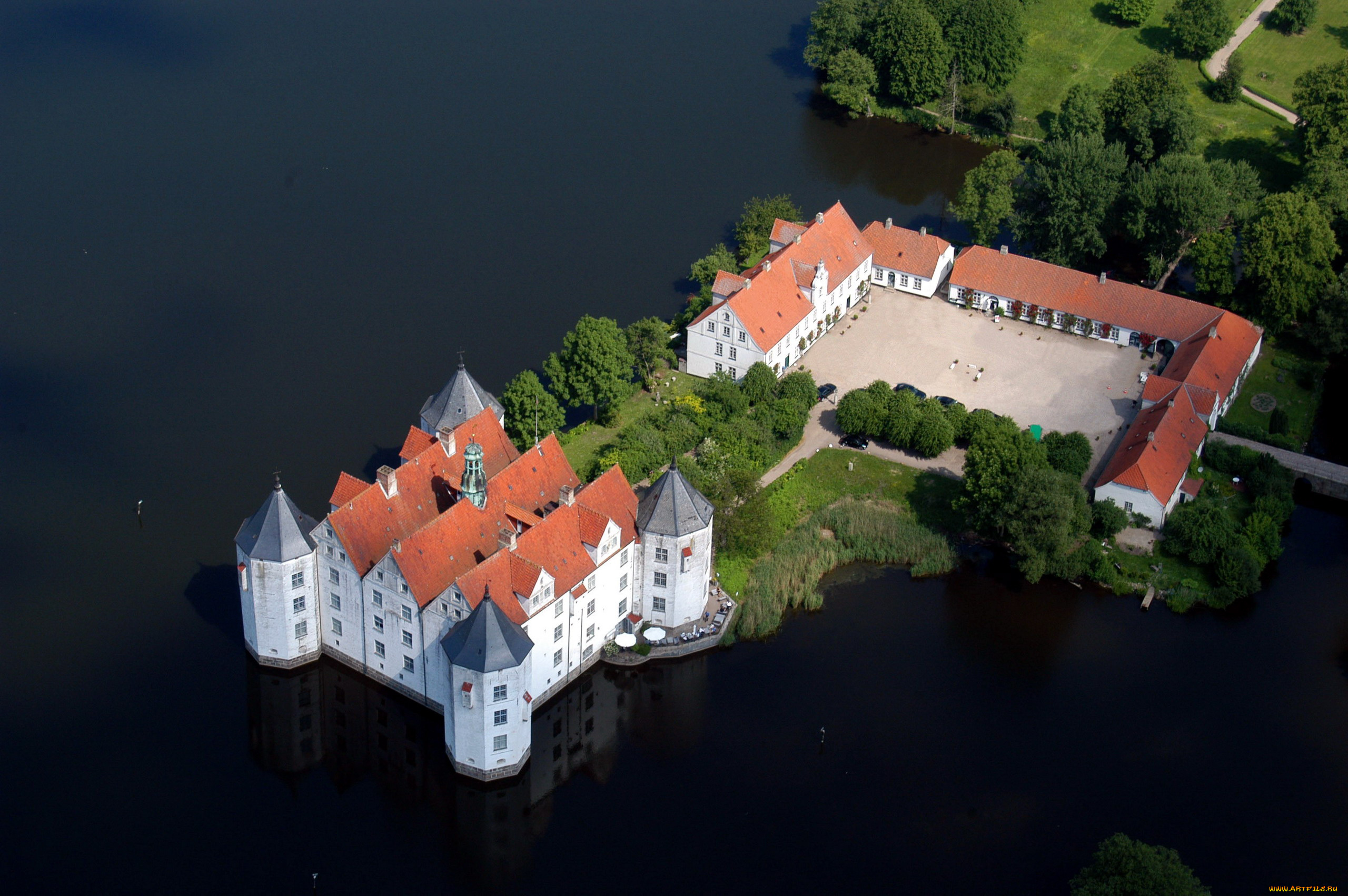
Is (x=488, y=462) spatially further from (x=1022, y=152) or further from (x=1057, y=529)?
(x=1022, y=152)

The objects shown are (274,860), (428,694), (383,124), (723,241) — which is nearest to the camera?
(274,860)

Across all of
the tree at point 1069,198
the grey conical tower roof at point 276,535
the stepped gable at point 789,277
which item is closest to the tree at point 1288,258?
the tree at point 1069,198

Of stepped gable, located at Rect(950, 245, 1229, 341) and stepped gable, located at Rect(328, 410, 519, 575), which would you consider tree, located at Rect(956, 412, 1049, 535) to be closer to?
stepped gable, located at Rect(950, 245, 1229, 341)

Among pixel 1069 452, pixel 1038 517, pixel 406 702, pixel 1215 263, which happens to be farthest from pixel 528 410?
pixel 1215 263

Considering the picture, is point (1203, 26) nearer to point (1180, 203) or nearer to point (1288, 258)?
point (1180, 203)

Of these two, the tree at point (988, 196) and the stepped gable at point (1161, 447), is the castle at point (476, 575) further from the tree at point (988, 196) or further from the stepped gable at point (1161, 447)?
the tree at point (988, 196)

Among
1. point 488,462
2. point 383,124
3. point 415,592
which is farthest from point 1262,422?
point 383,124

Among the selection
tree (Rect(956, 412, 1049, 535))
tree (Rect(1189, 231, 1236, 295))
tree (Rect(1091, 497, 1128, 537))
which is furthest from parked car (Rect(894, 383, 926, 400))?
tree (Rect(1189, 231, 1236, 295))
